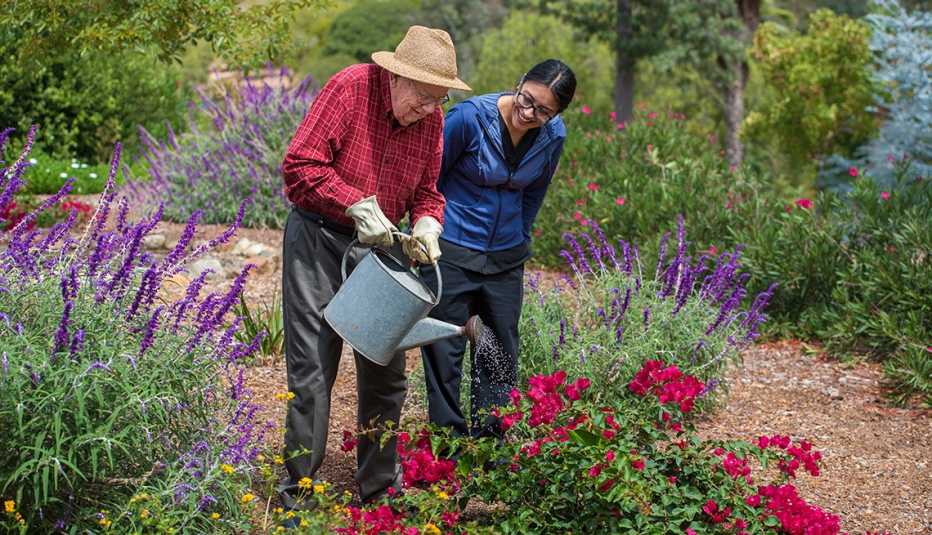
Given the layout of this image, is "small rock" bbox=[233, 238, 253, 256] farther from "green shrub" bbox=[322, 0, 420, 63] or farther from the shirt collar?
"green shrub" bbox=[322, 0, 420, 63]

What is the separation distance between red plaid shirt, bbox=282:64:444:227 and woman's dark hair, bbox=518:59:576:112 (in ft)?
1.10

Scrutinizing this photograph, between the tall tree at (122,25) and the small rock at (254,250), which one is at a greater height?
the tall tree at (122,25)

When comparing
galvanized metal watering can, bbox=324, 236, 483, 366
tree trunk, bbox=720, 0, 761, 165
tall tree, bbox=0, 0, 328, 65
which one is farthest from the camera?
tree trunk, bbox=720, 0, 761, 165

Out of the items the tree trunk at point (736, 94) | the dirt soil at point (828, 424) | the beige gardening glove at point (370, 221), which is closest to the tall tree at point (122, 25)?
the dirt soil at point (828, 424)

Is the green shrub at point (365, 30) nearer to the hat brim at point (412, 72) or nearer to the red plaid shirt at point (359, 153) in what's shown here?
the red plaid shirt at point (359, 153)

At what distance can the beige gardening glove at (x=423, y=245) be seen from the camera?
3391 millimetres

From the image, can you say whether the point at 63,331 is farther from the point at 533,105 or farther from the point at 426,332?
the point at 533,105

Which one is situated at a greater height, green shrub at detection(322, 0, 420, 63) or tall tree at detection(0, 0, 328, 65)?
tall tree at detection(0, 0, 328, 65)

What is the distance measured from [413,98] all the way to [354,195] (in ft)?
1.08

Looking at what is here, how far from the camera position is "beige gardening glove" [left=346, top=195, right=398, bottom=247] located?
10.5ft

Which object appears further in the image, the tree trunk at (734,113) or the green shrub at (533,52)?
the green shrub at (533,52)

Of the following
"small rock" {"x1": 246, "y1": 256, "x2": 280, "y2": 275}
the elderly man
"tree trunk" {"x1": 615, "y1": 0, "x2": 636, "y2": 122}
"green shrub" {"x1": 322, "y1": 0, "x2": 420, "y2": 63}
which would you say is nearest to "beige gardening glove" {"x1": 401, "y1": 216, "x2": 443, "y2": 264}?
the elderly man

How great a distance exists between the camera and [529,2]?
16.8 m

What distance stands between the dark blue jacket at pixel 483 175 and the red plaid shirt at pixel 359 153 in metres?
0.21
